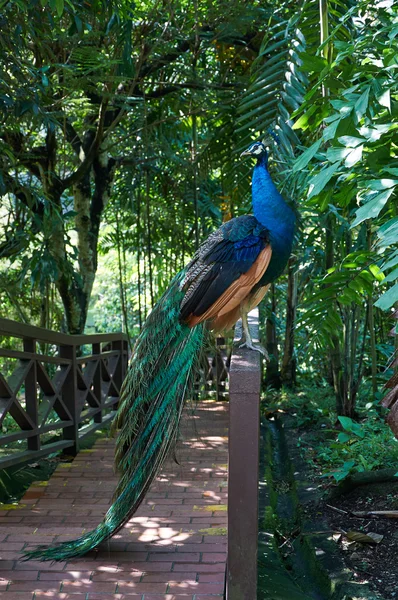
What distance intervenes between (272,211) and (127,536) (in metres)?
1.63

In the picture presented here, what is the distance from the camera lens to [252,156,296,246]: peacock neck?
323cm

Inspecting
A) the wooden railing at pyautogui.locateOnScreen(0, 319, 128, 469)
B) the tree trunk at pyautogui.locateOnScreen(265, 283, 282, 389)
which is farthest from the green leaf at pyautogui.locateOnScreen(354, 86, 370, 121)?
the tree trunk at pyautogui.locateOnScreen(265, 283, 282, 389)

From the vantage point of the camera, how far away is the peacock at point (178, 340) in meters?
3.01

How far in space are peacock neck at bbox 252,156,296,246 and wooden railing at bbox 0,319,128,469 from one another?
1.47 meters

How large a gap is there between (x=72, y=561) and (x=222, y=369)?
5.99 m

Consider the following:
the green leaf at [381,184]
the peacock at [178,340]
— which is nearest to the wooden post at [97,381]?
the peacock at [178,340]

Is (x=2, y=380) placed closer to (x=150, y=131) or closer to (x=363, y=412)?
(x=363, y=412)

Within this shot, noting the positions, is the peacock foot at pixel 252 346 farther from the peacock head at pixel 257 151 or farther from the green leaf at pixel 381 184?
the green leaf at pixel 381 184

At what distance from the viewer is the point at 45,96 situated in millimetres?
5039

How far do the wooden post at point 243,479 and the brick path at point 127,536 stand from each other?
10.2 inches

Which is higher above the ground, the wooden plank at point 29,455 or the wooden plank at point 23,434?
the wooden plank at point 23,434

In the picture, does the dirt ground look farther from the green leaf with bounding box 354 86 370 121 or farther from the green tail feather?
the green leaf with bounding box 354 86 370 121

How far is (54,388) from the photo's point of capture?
4.78 meters

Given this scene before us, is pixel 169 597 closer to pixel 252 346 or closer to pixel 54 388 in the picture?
pixel 252 346
